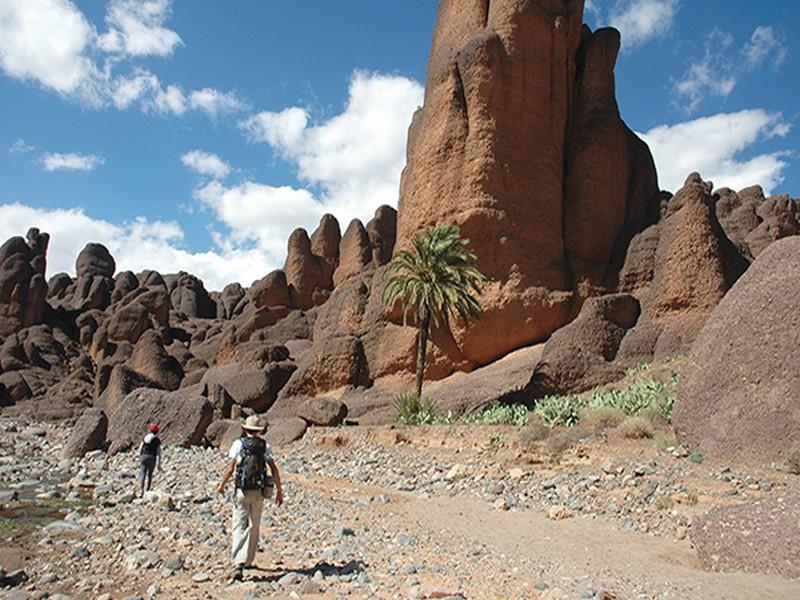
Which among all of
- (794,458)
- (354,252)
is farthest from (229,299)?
(794,458)

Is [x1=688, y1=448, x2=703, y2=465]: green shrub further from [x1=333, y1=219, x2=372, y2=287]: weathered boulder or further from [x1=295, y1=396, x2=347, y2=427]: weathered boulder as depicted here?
[x1=333, y1=219, x2=372, y2=287]: weathered boulder

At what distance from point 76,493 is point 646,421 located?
13234mm

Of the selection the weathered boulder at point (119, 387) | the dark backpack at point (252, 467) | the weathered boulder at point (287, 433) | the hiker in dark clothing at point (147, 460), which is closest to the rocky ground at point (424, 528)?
the hiker in dark clothing at point (147, 460)

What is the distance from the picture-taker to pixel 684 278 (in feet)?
86.4

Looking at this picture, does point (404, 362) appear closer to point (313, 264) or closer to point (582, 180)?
point (582, 180)

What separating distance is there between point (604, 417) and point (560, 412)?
5.73ft

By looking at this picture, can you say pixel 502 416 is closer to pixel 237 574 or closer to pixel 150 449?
pixel 150 449

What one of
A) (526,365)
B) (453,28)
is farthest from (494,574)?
(453,28)

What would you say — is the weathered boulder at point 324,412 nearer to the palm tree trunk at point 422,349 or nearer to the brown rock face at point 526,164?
the palm tree trunk at point 422,349

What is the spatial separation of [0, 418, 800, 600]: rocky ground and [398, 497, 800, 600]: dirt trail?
0.03 metres

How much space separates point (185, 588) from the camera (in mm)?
7609

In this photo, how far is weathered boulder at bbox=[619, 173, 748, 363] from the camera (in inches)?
984

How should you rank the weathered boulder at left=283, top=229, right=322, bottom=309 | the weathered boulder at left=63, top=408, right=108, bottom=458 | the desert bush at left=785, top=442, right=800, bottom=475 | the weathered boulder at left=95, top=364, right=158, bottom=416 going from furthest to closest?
the weathered boulder at left=283, top=229, right=322, bottom=309 → the weathered boulder at left=95, top=364, right=158, bottom=416 → the weathered boulder at left=63, top=408, right=108, bottom=458 → the desert bush at left=785, top=442, right=800, bottom=475

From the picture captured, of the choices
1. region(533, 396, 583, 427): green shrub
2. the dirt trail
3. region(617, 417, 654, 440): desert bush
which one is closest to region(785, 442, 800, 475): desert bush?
the dirt trail
